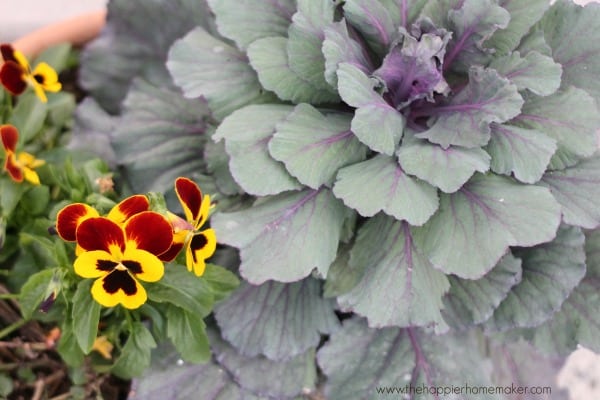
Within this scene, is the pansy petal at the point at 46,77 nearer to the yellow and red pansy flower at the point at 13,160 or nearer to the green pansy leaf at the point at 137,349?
the yellow and red pansy flower at the point at 13,160

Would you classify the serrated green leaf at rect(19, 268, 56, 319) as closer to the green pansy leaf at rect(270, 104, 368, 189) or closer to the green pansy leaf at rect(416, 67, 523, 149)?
the green pansy leaf at rect(270, 104, 368, 189)

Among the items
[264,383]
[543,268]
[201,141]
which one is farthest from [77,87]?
[543,268]

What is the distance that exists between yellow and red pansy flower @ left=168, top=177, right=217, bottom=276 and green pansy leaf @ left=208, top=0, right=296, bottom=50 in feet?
0.76

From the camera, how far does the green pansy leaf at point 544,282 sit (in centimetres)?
76

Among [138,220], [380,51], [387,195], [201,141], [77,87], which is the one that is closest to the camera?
[138,220]

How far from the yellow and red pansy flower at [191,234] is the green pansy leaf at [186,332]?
0.29ft

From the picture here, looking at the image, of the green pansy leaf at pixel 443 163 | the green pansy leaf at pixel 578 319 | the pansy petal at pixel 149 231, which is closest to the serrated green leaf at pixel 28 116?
the pansy petal at pixel 149 231

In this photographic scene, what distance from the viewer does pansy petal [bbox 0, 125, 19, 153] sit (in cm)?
77

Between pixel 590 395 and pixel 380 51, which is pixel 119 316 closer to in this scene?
pixel 380 51

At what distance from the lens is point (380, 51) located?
80cm

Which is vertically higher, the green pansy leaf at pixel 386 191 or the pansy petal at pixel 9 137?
the green pansy leaf at pixel 386 191

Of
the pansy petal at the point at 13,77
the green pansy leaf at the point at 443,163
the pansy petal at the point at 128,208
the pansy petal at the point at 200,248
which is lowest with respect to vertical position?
the pansy petal at the point at 13,77

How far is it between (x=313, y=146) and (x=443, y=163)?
0.45 ft

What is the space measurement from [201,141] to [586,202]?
0.49 metres
